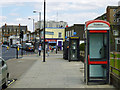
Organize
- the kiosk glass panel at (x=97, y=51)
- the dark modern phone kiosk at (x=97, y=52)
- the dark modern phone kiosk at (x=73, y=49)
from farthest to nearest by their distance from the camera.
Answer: the dark modern phone kiosk at (x=73, y=49), the kiosk glass panel at (x=97, y=51), the dark modern phone kiosk at (x=97, y=52)

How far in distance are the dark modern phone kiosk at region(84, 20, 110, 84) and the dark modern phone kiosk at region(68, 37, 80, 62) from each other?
11797 millimetres

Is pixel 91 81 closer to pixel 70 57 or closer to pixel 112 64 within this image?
pixel 112 64

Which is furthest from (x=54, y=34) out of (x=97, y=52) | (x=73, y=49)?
(x=97, y=52)

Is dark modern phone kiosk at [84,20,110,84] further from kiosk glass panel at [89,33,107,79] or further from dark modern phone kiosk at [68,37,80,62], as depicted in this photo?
dark modern phone kiosk at [68,37,80,62]

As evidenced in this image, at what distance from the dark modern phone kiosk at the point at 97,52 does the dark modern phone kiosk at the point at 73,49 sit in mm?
11797

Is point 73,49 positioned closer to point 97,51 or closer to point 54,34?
point 97,51

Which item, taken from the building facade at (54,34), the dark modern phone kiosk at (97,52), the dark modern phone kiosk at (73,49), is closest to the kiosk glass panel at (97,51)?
the dark modern phone kiosk at (97,52)

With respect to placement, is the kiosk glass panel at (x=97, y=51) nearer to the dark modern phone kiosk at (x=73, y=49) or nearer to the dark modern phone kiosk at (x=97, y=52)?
the dark modern phone kiosk at (x=97, y=52)

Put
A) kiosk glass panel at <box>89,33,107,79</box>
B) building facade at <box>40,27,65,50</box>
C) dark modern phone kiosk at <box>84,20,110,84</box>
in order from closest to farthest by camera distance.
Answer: dark modern phone kiosk at <box>84,20,110,84</box> → kiosk glass panel at <box>89,33,107,79</box> → building facade at <box>40,27,65,50</box>

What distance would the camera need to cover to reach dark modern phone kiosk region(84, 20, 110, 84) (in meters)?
10.3

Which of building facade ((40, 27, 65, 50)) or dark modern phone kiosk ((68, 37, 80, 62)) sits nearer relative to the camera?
dark modern phone kiosk ((68, 37, 80, 62))

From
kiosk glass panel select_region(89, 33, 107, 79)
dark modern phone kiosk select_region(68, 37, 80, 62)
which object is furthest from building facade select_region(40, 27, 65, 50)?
kiosk glass panel select_region(89, 33, 107, 79)

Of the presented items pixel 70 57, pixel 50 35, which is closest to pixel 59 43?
pixel 50 35

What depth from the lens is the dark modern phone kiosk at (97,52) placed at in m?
10.3
